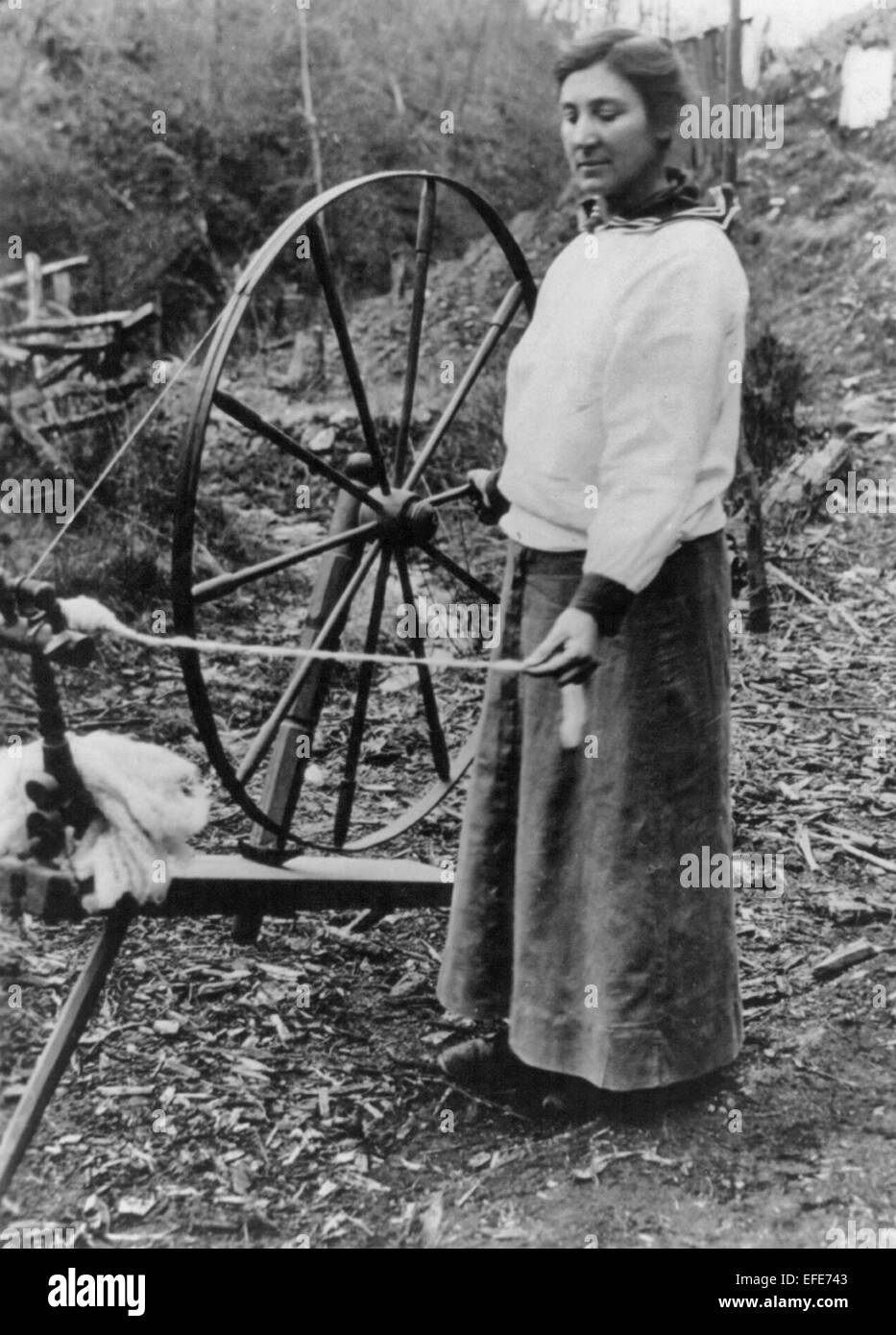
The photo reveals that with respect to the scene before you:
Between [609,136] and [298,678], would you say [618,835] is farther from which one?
[609,136]

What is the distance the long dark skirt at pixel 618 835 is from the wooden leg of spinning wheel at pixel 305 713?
329mm

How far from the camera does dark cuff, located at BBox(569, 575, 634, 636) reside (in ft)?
5.72

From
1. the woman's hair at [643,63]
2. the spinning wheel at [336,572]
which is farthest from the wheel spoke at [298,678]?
the woman's hair at [643,63]

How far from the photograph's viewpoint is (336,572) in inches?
90.7

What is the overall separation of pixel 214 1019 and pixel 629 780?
948 millimetres

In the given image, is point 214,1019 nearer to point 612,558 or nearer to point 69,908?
point 69,908

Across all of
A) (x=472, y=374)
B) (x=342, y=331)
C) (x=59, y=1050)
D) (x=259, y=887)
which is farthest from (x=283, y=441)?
(x=59, y=1050)

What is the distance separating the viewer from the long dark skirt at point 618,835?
195 cm

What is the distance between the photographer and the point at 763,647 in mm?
3697

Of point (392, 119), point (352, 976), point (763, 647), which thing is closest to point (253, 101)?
point (392, 119)

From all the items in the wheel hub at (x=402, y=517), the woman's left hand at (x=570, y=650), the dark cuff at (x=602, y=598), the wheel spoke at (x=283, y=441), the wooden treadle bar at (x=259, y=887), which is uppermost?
the wheel spoke at (x=283, y=441)

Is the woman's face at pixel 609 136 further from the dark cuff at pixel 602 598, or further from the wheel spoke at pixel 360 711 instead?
the wheel spoke at pixel 360 711

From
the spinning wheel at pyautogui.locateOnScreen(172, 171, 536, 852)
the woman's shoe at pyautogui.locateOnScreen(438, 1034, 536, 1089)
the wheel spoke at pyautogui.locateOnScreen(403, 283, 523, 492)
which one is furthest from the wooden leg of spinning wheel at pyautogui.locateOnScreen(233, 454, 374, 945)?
the woman's shoe at pyautogui.locateOnScreen(438, 1034, 536, 1089)

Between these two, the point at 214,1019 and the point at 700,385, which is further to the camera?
the point at 214,1019
